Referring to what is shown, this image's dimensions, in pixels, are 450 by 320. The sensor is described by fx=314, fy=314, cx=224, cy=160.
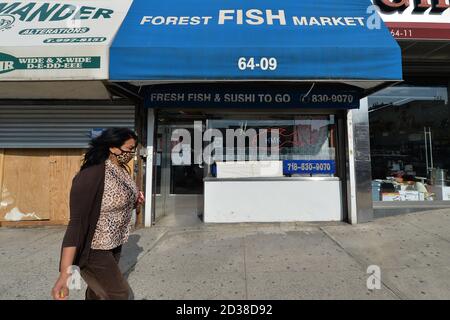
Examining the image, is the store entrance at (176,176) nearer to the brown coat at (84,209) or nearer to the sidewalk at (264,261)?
the sidewalk at (264,261)

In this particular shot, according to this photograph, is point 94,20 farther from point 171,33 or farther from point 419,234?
point 419,234

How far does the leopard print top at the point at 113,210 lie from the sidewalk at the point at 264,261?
1304 mm

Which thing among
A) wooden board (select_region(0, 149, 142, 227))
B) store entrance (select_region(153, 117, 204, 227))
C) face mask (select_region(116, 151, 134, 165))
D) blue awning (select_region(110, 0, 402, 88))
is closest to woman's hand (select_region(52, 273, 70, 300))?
face mask (select_region(116, 151, 134, 165))

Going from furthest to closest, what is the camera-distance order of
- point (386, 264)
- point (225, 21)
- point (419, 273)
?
point (225, 21) < point (386, 264) < point (419, 273)

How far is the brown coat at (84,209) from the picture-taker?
206 centimetres

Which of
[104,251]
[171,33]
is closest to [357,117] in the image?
[171,33]

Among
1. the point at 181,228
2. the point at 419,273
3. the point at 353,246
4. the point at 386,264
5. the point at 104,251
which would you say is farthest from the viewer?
the point at 181,228

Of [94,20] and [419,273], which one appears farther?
[94,20]

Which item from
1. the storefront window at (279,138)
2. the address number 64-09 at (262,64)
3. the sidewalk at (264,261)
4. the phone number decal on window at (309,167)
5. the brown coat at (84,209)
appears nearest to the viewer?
the brown coat at (84,209)

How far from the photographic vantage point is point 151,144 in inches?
252

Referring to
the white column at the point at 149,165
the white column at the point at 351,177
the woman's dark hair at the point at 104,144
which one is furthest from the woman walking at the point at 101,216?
the white column at the point at 351,177

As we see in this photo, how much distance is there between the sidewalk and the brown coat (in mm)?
1428

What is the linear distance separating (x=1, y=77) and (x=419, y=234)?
739cm

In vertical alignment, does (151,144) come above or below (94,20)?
below
